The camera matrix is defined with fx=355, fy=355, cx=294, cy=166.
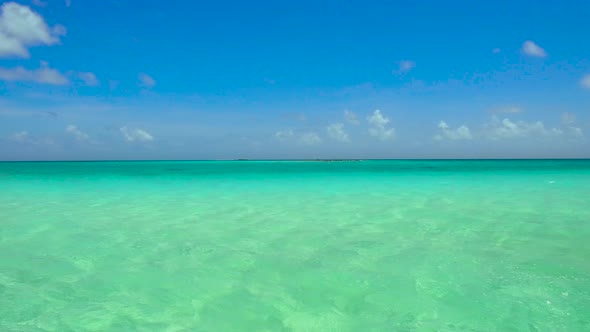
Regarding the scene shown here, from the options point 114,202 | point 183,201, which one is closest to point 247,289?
point 183,201

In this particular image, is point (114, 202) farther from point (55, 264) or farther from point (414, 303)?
point (414, 303)

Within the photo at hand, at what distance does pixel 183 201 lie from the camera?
12.2 metres

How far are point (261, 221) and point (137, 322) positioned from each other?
4958 mm

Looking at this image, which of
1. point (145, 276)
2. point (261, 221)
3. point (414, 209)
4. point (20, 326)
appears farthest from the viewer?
point (414, 209)

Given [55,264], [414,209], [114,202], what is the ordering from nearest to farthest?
1. [55,264]
2. [414,209]
3. [114,202]

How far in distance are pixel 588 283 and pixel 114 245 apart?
22.1ft

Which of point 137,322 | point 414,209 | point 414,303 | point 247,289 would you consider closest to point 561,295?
point 414,303

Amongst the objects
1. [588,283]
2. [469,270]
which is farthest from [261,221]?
[588,283]

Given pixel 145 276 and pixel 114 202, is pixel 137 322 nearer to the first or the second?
pixel 145 276

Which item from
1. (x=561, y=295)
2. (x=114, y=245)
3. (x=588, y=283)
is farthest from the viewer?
(x=114, y=245)

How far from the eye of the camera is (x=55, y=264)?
4.99 metres

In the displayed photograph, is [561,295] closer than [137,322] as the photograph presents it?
No

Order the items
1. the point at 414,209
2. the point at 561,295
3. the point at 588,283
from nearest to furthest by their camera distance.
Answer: the point at 561,295 → the point at 588,283 → the point at 414,209

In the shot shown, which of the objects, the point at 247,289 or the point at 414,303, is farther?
the point at 247,289
